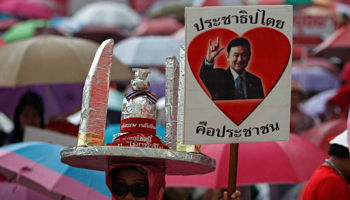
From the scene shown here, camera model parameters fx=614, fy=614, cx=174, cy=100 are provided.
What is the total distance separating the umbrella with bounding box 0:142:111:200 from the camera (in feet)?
14.1

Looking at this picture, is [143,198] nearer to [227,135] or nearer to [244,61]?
Result: [227,135]

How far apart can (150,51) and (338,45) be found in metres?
2.74

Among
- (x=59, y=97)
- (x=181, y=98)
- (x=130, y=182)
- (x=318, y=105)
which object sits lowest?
(x=130, y=182)

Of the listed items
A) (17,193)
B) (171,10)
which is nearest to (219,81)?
(17,193)

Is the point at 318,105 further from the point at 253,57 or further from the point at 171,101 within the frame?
the point at 253,57

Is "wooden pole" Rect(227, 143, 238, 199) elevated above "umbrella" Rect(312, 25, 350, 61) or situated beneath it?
situated beneath

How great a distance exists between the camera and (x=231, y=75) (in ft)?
9.78

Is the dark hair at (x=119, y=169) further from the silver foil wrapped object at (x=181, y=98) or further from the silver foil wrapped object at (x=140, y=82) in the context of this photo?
the silver foil wrapped object at (x=140, y=82)

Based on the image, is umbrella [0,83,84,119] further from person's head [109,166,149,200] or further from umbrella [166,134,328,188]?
person's head [109,166,149,200]

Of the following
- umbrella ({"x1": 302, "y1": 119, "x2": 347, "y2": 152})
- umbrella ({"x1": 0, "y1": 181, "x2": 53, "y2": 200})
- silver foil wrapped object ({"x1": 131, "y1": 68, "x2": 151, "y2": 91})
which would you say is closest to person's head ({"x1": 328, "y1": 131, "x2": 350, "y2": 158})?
silver foil wrapped object ({"x1": 131, "y1": 68, "x2": 151, "y2": 91})

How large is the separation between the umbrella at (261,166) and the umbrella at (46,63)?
139 centimetres

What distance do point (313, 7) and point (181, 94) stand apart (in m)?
12.4

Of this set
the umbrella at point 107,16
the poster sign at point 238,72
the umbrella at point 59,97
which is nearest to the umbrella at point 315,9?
the umbrella at point 107,16

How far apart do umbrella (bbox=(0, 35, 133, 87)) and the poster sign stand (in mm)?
2828
